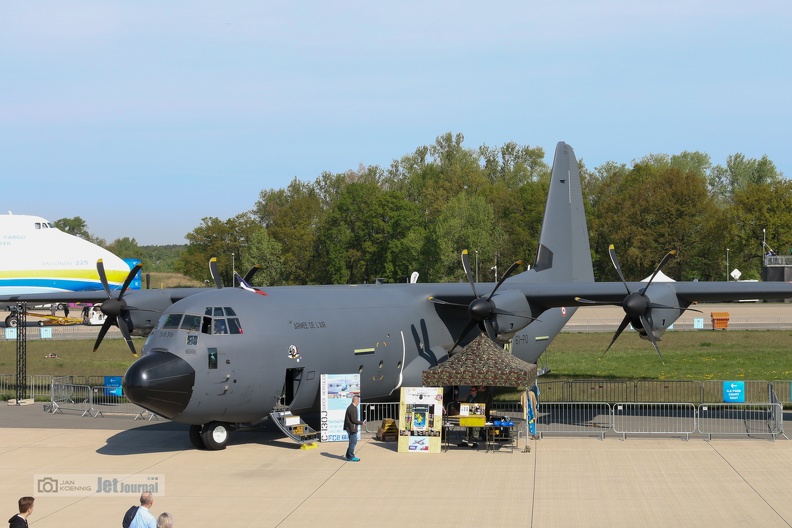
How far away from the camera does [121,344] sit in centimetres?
5819

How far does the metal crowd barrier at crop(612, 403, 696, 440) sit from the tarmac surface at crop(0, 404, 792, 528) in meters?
1.05

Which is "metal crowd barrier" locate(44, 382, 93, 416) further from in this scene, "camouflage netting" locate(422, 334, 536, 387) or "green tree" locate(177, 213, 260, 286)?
"green tree" locate(177, 213, 260, 286)

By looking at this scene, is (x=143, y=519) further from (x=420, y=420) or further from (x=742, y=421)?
(x=742, y=421)

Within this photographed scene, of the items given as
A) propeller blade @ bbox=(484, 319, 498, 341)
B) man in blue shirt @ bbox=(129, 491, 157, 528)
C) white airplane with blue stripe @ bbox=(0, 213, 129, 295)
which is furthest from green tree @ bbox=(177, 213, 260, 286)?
man in blue shirt @ bbox=(129, 491, 157, 528)

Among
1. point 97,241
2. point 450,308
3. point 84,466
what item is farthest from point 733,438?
point 97,241

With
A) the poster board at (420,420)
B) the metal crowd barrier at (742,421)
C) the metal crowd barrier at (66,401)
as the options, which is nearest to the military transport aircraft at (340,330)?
the poster board at (420,420)

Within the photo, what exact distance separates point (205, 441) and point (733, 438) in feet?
45.2

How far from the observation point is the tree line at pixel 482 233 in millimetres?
97438

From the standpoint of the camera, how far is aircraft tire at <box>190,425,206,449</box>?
22.4 meters

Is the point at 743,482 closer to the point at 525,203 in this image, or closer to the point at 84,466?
the point at 84,466

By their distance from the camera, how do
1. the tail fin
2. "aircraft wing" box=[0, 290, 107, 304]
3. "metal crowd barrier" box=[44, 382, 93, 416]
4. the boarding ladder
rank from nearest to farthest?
the boarding ladder → "metal crowd barrier" box=[44, 382, 93, 416] → "aircraft wing" box=[0, 290, 107, 304] → the tail fin

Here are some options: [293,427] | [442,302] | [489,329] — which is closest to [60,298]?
[293,427]
